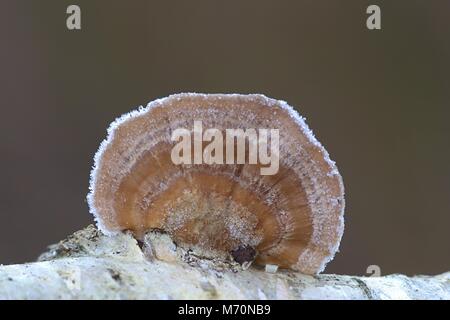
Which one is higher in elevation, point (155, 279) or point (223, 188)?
point (223, 188)

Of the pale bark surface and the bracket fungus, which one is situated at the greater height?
the bracket fungus

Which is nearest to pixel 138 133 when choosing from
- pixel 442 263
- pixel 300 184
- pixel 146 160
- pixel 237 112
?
pixel 146 160

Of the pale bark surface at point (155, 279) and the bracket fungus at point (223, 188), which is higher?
the bracket fungus at point (223, 188)
